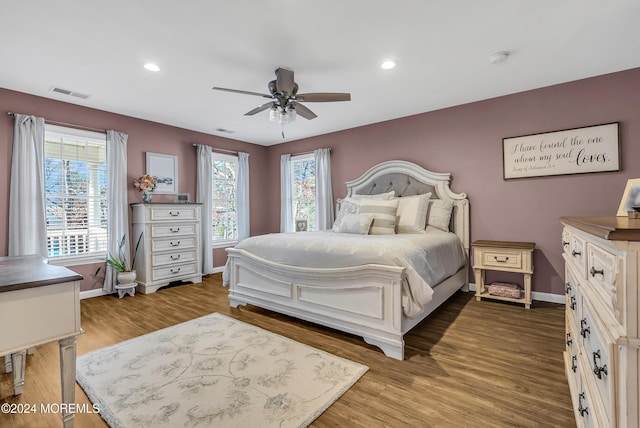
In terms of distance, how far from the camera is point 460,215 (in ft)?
13.0

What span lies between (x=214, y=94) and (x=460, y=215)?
11.7 ft

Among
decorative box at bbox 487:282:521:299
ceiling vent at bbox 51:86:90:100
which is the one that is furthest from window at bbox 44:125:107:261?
decorative box at bbox 487:282:521:299

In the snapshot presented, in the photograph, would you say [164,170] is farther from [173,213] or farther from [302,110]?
[302,110]

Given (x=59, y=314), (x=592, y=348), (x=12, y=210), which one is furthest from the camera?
(x=12, y=210)

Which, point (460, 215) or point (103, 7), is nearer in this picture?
point (103, 7)

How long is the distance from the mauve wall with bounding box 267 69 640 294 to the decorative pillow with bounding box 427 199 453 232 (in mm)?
312

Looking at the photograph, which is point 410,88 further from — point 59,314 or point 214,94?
point 59,314

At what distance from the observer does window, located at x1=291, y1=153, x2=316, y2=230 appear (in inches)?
225

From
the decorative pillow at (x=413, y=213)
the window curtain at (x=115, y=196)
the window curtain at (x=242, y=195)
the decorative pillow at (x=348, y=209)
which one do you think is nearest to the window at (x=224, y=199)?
the window curtain at (x=242, y=195)

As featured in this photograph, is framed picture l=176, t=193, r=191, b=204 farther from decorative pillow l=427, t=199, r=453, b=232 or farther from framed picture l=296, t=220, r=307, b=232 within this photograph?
decorative pillow l=427, t=199, r=453, b=232

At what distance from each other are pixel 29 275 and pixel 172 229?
10.4ft

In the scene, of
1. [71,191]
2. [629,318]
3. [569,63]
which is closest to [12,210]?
[71,191]

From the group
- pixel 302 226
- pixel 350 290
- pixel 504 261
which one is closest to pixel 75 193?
pixel 302 226

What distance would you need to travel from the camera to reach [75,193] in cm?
389
